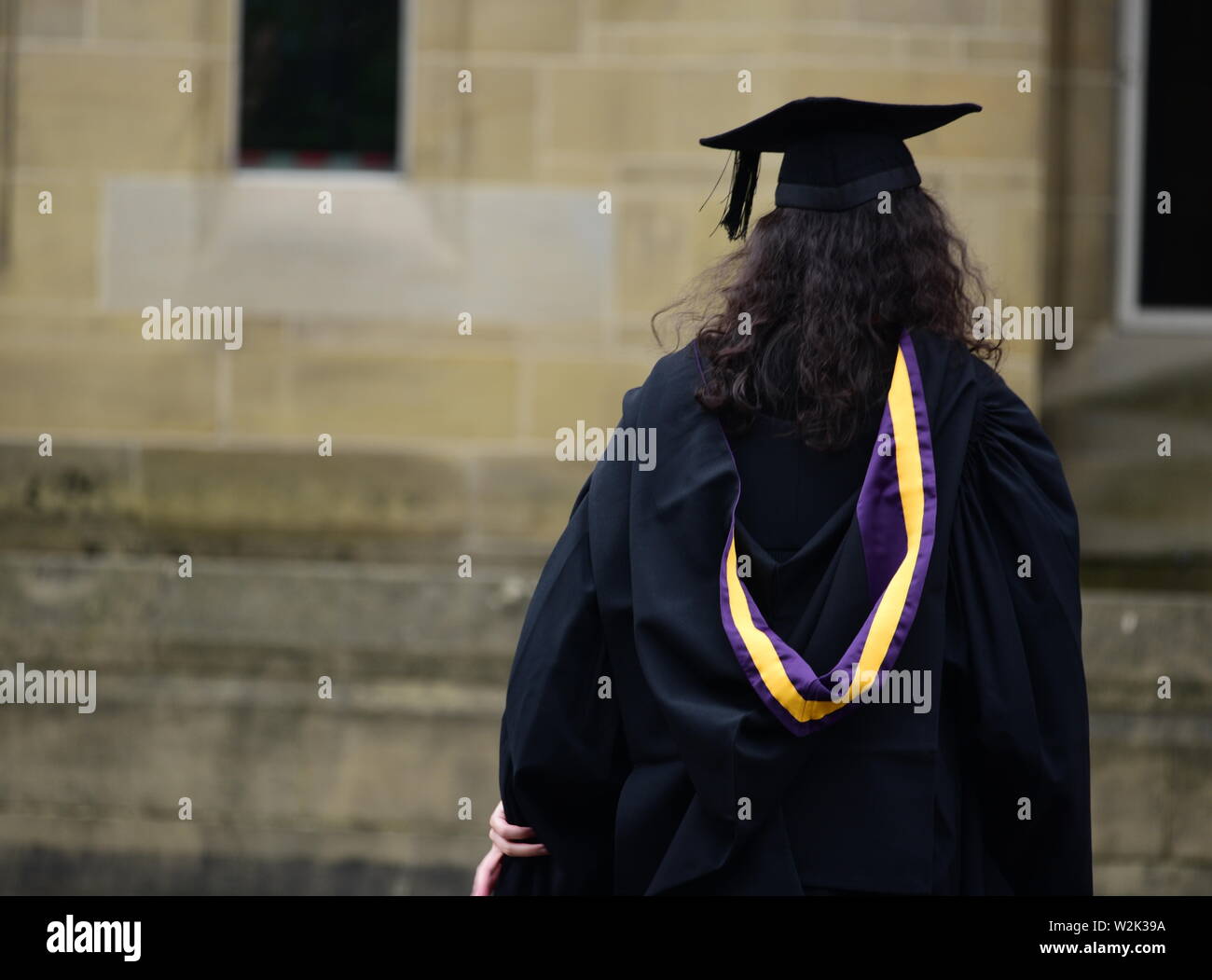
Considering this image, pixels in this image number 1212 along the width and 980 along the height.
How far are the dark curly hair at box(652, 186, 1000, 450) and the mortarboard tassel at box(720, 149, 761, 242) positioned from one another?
172 mm

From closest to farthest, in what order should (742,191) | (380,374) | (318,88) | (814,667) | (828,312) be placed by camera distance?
(814,667)
(828,312)
(742,191)
(380,374)
(318,88)

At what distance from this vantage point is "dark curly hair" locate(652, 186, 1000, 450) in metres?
2.18

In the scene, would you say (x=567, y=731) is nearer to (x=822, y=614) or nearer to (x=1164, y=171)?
(x=822, y=614)

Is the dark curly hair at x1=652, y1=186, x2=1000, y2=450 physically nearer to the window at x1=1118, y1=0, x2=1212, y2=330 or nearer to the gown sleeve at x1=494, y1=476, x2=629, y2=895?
the gown sleeve at x1=494, y1=476, x2=629, y2=895

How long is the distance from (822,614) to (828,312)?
1.53 ft

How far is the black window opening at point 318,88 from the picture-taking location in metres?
5.32

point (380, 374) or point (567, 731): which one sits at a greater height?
point (380, 374)

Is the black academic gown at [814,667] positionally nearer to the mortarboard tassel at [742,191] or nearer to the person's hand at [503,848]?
the person's hand at [503,848]

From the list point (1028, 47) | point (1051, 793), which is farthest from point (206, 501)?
point (1051, 793)

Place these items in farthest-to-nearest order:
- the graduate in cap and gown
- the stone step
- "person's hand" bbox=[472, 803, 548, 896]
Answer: the stone step → "person's hand" bbox=[472, 803, 548, 896] → the graduate in cap and gown

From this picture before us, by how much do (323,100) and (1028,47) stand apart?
252 cm

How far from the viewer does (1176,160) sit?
5395 millimetres

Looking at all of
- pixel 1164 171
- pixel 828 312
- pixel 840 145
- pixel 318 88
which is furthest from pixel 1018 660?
pixel 318 88

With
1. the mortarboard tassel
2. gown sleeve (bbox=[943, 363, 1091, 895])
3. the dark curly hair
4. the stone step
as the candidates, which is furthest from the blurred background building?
gown sleeve (bbox=[943, 363, 1091, 895])
